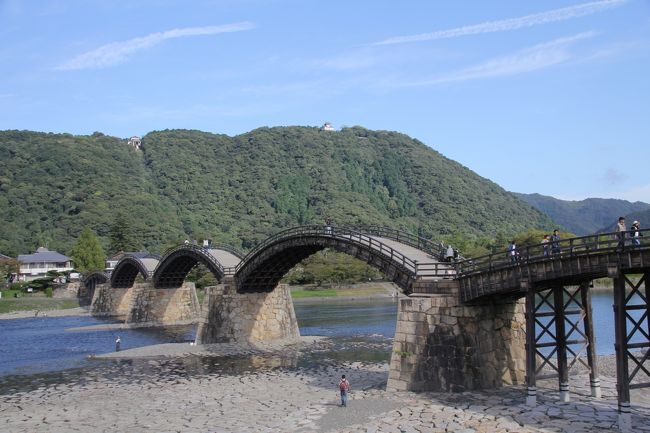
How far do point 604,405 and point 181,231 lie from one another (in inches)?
5683

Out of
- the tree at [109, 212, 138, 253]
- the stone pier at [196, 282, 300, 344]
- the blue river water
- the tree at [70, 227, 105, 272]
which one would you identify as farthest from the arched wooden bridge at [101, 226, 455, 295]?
the tree at [109, 212, 138, 253]

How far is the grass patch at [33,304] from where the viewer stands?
87.6m

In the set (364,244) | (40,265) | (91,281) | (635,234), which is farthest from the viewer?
(40,265)

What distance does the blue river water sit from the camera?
41.8m

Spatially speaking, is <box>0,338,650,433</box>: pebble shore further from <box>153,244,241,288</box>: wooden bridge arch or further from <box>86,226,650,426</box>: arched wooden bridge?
<box>153,244,241,288</box>: wooden bridge arch

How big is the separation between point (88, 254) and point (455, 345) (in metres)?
110

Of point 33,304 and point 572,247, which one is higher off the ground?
point 572,247

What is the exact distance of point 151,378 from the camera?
34.4 meters

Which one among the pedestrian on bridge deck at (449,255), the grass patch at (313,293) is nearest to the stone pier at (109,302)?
the grass patch at (313,293)

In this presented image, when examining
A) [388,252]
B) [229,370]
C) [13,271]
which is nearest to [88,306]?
[13,271]

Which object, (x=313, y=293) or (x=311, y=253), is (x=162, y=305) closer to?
(x=311, y=253)

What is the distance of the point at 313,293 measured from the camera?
101312 millimetres

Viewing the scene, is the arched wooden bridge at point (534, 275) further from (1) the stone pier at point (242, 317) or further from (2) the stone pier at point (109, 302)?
(2) the stone pier at point (109, 302)

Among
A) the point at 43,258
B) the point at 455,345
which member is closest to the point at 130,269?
the point at 43,258
